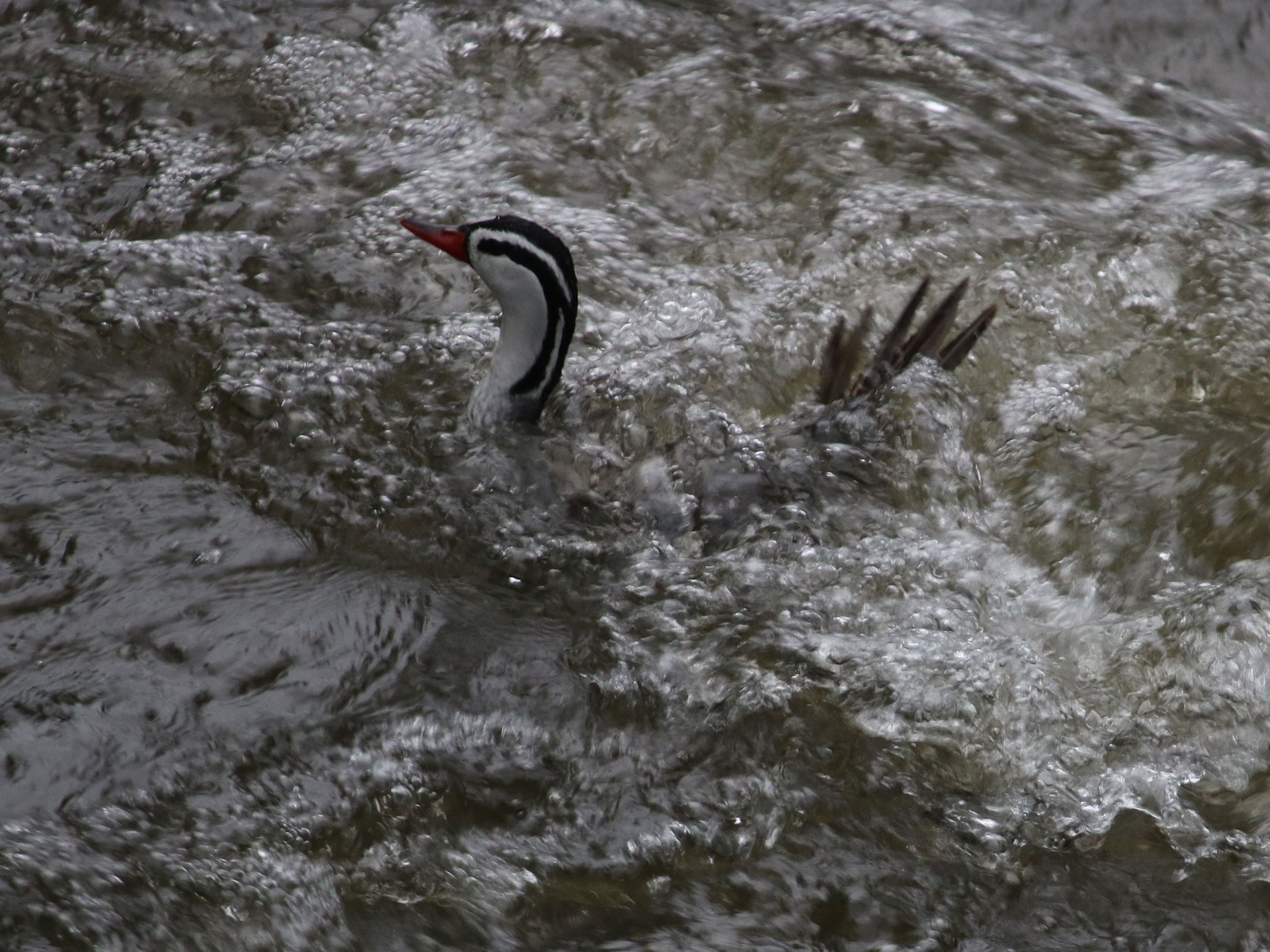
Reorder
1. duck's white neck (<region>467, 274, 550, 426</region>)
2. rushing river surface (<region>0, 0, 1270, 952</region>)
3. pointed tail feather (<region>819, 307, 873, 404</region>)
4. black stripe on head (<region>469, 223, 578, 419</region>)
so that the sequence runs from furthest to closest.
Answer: pointed tail feather (<region>819, 307, 873, 404</region>)
duck's white neck (<region>467, 274, 550, 426</region>)
black stripe on head (<region>469, 223, 578, 419</region>)
rushing river surface (<region>0, 0, 1270, 952</region>)

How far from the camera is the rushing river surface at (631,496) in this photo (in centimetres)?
292

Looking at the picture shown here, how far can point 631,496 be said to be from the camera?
3.90m

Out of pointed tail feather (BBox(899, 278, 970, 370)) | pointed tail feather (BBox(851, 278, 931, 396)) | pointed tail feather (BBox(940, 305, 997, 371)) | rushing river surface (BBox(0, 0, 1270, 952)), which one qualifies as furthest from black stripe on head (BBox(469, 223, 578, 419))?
pointed tail feather (BBox(940, 305, 997, 371))

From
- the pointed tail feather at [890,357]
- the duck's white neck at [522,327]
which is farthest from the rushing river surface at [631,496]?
the duck's white neck at [522,327]

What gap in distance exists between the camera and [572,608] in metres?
3.60

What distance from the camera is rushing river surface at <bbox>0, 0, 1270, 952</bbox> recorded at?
115 inches

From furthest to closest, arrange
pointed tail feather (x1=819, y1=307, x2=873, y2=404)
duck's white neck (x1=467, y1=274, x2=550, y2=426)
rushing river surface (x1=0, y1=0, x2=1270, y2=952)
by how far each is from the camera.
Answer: pointed tail feather (x1=819, y1=307, x2=873, y2=404) → duck's white neck (x1=467, y1=274, x2=550, y2=426) → rushing river surface (x1=0, y1=0, x2=1270, y2=952)

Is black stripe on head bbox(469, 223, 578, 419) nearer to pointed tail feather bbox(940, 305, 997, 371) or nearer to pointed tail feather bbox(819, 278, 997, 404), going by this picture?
pointed tail feather bbox(819, 278, 997, 404)

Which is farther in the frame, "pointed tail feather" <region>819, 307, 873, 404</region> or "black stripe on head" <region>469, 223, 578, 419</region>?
"pointed tail feather" <region>819, 307, 873, 404</region>

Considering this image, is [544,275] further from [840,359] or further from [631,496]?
[840,359]

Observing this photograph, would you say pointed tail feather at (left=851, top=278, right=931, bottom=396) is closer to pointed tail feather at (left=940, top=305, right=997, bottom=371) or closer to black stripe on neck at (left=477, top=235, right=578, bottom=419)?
pointed tail feather at (left=940, top=305, right=997, bottom=371)

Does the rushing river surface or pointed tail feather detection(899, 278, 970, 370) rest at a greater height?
pointed tail feather detection(899, 278, 970, 370)

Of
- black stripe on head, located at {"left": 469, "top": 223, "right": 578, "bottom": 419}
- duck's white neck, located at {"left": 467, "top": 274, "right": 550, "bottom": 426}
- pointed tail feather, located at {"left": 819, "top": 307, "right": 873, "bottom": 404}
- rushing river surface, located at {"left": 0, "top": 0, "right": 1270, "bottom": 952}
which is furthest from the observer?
pointed tail feather, located at {"left": 819, "top": 307, "right": 873, "bottom": 404}

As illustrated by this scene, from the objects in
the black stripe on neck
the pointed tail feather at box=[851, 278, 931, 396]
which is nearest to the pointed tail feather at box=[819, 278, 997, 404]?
the pointed tail feather at box=[851, 278, 931, 396]
